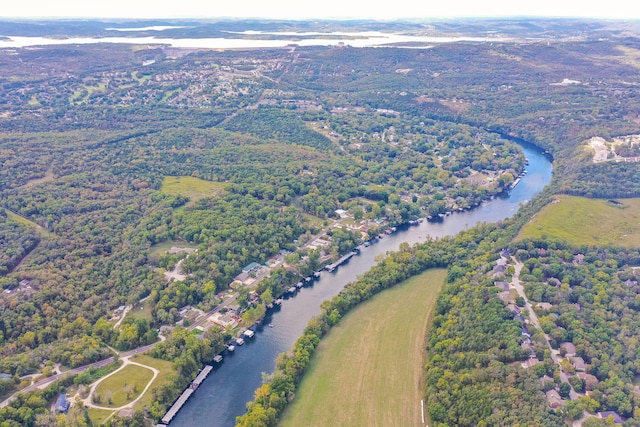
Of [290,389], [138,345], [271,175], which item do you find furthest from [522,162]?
→ [138,345]

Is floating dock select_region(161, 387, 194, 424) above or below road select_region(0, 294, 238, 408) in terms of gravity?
below

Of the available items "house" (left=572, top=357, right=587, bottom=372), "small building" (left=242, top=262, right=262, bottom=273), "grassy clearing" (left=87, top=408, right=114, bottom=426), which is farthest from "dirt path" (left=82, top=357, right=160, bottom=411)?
"house" (left=572, top=357, right=587, bottom=372)

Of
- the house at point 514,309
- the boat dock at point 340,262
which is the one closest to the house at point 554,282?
the house at point 514,309

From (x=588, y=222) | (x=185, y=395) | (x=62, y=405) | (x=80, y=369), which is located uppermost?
(x=62, y=405)

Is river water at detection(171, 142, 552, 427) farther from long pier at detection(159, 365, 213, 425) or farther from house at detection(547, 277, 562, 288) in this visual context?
house at detection(547, 277, 562, 288)

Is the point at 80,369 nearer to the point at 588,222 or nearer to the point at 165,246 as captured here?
the point at 165,246

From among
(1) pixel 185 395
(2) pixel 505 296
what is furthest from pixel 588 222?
(1) pixel 185 395

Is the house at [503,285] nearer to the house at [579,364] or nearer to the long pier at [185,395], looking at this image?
the house at [579,364]
